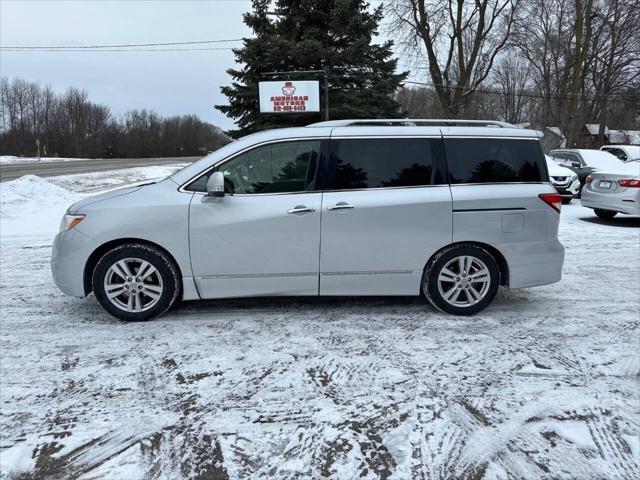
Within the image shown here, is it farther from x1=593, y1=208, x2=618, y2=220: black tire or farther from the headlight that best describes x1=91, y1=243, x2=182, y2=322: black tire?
x1=593, y1=208, x2=618, y2=220: black tire

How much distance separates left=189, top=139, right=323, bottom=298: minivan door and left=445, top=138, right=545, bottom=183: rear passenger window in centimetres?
131

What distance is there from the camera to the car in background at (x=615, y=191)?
32.4 feet

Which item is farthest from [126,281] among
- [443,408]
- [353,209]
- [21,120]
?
[21,120]

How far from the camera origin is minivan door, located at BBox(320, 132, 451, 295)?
434cm

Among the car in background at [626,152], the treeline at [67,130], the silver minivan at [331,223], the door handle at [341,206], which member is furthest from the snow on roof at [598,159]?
the treeline at [67,130]

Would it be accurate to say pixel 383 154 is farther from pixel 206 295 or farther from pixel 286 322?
pixel 206 295

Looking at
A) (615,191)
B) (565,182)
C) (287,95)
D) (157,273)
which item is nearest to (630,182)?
(615,191)

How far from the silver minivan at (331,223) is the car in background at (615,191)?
22.1 ft

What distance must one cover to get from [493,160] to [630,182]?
23.6 feet

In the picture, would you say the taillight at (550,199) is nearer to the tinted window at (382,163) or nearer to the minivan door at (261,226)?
the tinted window at (382,163)

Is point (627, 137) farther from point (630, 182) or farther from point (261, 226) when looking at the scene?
point (261, 226)

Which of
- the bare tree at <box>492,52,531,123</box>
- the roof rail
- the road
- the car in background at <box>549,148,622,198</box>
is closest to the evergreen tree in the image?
the road

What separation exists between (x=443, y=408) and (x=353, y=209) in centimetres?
196

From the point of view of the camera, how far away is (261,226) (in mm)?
4262
